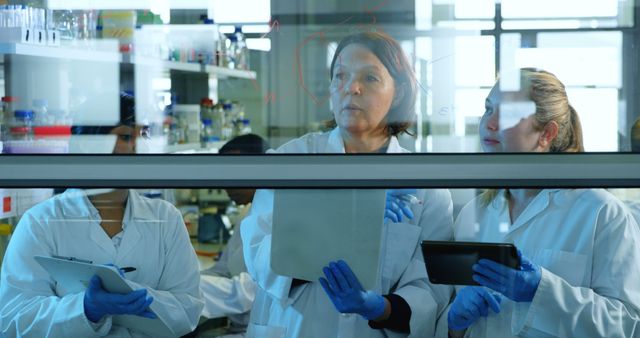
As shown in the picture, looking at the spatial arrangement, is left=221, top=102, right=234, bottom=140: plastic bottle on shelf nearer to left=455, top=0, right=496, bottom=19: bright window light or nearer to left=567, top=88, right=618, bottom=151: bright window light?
left=455, top=0, right=496, bottom=19: bright window light

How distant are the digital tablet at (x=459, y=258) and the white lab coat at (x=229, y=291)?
0.42m

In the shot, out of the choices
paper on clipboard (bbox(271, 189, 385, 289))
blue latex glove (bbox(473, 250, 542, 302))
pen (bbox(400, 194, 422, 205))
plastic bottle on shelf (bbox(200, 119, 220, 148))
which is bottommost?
blue latex glove (bbox(473, 250, 542, 302))

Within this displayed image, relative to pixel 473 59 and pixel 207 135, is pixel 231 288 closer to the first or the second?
pixel 207 135

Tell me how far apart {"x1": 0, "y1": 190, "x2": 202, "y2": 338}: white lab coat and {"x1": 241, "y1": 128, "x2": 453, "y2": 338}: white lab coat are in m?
0.16

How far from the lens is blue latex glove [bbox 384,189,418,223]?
177 centimetres

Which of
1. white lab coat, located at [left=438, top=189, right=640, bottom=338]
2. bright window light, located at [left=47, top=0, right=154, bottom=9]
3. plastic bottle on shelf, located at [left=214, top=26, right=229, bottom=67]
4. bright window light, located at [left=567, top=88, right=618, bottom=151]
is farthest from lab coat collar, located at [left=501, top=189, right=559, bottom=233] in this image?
Answer: bright window light, located at [left=47, top=0, right=154, bottom=9]

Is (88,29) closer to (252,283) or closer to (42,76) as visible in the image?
(42,76)

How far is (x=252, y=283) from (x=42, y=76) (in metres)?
0.66

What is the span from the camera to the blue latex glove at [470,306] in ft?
5.92

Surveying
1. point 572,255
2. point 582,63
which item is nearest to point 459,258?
point 572,255

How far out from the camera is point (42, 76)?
1788 mm

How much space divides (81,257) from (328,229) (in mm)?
587

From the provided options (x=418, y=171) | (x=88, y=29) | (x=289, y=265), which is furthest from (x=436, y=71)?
(x=88, y=29)

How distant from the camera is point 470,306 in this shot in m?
1.82
